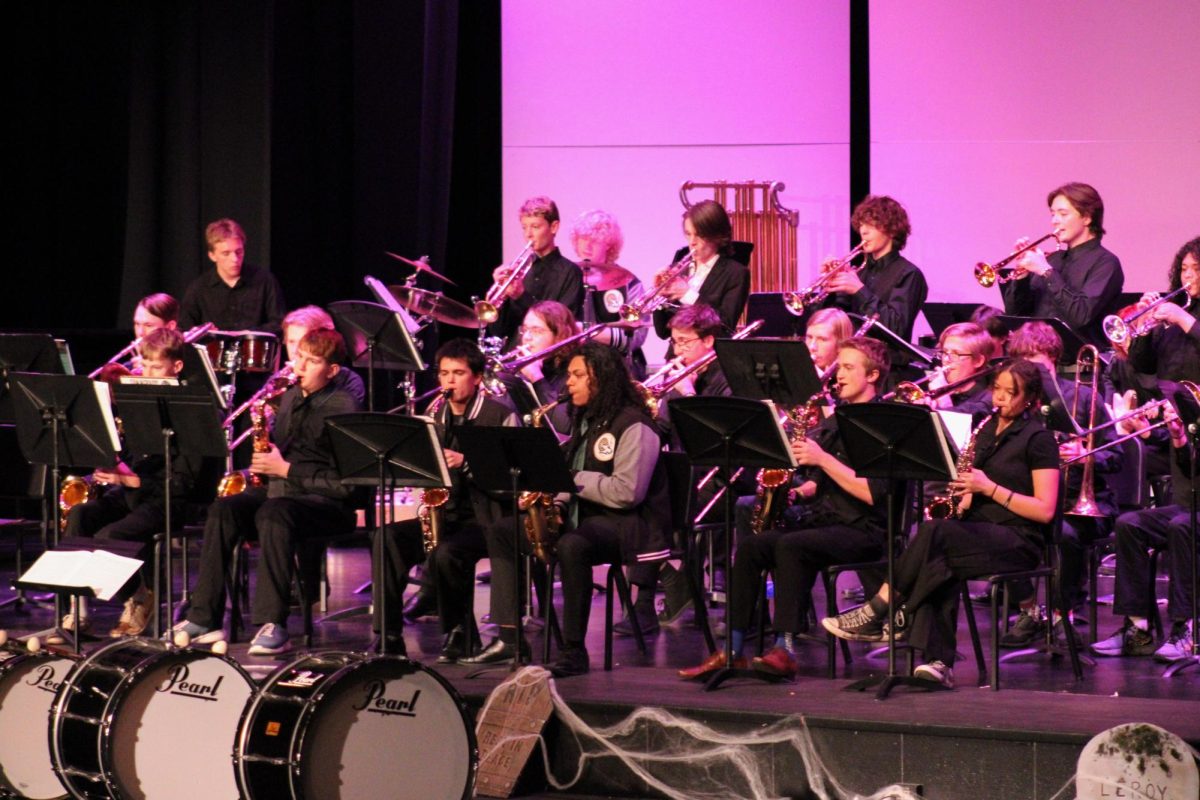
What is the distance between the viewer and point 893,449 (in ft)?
18.0

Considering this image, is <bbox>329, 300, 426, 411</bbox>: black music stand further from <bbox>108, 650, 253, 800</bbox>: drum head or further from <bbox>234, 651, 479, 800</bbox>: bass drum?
<bbox>234, 651, 479, 800</bbox>: bass drum

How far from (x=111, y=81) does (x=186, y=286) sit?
57.3 inches

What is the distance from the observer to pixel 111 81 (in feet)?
34.2

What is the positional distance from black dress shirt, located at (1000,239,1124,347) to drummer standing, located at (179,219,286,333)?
12.1ft

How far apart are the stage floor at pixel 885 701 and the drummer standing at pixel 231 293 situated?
2468 mm

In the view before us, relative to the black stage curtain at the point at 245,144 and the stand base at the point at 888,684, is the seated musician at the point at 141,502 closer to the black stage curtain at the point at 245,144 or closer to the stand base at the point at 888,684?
the black stage curtain at the point at 245,144

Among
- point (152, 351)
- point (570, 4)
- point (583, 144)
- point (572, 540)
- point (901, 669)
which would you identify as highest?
point (570, 4)

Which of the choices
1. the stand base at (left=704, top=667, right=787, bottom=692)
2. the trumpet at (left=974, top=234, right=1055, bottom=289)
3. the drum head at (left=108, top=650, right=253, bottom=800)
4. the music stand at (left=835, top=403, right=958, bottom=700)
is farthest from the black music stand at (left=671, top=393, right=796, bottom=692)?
the trumpet at (left=974, top=234, right=1055, bottom=289)

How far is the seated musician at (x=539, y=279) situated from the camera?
27.6ft

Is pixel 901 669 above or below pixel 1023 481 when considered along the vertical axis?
below

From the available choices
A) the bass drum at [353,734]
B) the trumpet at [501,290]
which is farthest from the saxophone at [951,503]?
the trumpet at [501,290]

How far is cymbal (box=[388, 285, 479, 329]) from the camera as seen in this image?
8.34m

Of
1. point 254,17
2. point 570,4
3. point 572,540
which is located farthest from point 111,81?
point 572,540

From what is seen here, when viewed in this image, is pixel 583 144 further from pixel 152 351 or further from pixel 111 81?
pixel 152 351
